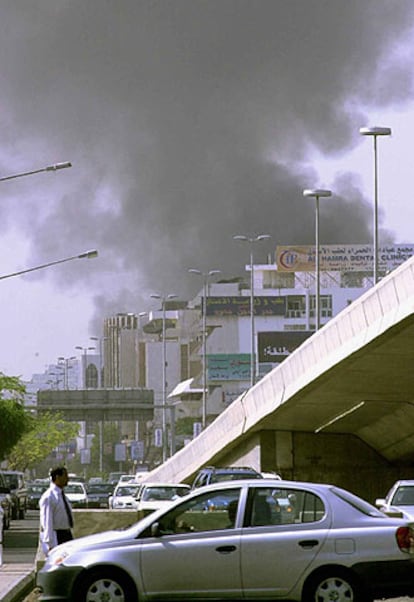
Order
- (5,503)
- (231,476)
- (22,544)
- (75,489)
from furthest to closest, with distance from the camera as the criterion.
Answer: (75,489)
(5,503)
(231,476)
(22,544)

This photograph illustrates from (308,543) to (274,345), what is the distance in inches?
6339

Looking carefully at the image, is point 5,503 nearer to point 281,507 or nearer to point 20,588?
point 20,588

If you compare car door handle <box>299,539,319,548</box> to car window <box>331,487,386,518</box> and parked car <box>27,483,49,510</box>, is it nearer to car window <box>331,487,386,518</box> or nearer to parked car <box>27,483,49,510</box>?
car window <box>331,487,386,518</box>

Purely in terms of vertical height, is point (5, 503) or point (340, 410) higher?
point (340, 410)

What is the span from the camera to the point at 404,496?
31766 mm

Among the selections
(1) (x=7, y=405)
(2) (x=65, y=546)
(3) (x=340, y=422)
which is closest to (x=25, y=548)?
(2) (x=65, y=546)

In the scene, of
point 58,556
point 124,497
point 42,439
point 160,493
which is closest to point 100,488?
point 124,497

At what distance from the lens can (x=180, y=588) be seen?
57.0ft

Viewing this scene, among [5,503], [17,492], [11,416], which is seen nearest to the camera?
[5,503]

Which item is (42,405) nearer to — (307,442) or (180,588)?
(307,442)

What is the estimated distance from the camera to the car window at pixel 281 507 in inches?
687

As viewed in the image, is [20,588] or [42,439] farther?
[42,439]

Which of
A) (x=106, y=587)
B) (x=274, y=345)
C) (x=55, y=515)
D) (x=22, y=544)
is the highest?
(x=274, y=345)

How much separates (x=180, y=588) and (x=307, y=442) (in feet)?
149
